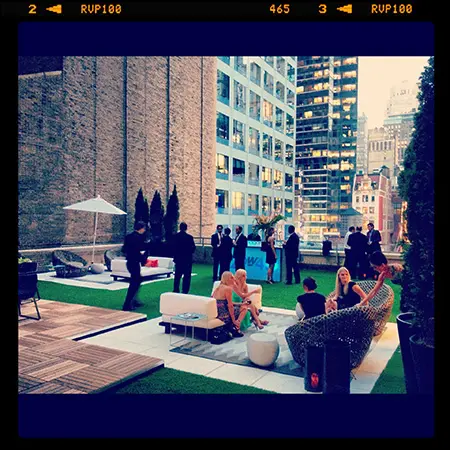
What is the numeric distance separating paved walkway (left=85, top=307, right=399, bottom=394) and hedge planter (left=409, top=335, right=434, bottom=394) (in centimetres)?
134

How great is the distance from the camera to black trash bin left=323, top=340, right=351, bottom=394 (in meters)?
4.28

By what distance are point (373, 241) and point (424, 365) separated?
1026cm

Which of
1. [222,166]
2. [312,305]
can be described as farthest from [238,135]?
[312,305]

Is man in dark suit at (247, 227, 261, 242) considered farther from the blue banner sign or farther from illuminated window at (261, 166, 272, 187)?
illuminated window at (261, 166, 272, 187)

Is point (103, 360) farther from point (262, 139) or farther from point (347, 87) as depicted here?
point (347, 87)

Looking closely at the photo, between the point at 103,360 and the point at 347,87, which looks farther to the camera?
the point at 347,87

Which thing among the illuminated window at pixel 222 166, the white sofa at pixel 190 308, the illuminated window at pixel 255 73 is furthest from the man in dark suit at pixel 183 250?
the illuminated window at pixel 255 73

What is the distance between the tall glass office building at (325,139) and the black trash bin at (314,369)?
122 meters

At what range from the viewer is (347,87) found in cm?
11938

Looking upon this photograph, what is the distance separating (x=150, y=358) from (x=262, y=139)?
3843 centimetres

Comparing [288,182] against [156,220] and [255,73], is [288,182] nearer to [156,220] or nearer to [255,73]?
[255,73]
